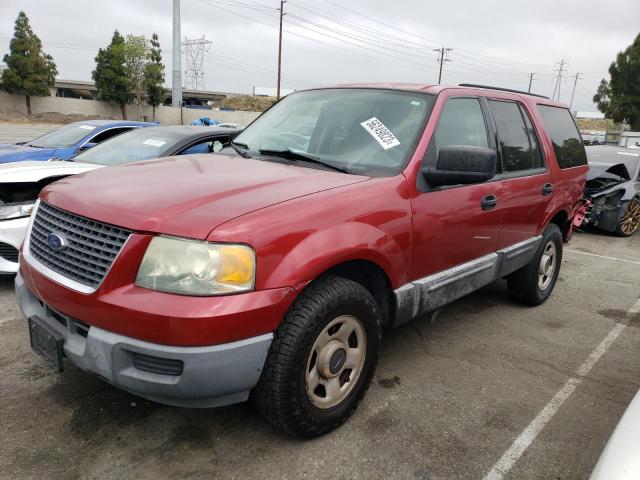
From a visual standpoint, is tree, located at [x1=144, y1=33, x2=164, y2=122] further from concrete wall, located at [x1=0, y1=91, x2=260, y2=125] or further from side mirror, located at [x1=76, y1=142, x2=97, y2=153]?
side mirror, located at [x1=76, y1=142, x2=97, y2=153]

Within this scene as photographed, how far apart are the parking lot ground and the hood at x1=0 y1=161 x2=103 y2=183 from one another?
1.25 meters

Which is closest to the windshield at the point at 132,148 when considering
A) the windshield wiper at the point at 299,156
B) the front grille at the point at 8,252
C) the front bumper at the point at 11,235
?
the front bumper at the point at 11,235

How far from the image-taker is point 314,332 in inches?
91.7

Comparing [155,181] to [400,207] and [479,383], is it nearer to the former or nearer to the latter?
[400,207]

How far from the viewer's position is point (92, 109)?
50688 mm

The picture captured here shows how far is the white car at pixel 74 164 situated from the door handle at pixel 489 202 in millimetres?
2306

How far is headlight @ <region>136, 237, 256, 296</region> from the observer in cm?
208

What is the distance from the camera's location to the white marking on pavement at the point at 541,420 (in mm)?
2488

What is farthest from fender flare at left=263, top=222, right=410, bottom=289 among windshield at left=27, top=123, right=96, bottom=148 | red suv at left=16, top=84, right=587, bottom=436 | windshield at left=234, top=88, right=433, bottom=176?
windshield at left=27, top=123, right=96, bottom=148

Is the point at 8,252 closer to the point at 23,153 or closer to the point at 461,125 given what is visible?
the point at 23,153

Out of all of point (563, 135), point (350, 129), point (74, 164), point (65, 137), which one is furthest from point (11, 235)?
point (563, 135)

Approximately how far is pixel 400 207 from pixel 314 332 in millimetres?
882

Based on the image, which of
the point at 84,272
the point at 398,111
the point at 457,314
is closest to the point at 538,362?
the point at 457,314

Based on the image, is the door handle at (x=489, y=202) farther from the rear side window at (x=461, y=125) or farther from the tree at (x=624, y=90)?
the tree at (x=624, y=90)
